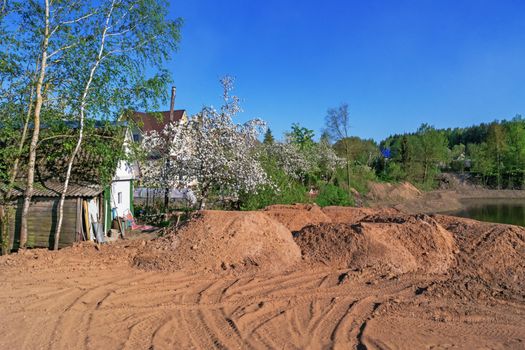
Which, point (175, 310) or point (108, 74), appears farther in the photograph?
point (108, 74)

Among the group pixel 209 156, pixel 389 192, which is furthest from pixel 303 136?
pixel 209 156

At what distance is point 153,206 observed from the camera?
2002 centimetres

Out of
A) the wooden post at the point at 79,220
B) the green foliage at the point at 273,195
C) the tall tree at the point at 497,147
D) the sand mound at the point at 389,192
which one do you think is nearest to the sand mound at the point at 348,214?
the green foliage at the point at 273,195

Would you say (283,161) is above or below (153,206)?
above

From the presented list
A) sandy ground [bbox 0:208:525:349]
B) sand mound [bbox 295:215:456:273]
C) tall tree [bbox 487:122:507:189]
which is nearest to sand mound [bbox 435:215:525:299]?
sandy ground [bbox 0:208:525:349]

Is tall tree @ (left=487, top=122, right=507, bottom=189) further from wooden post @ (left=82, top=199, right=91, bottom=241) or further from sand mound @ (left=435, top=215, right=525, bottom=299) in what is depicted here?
wooden post @ (left=82, top=199, right=91, bottom=241)

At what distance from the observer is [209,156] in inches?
600

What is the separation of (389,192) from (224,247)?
30.5m

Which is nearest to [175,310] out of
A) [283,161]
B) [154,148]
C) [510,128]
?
[154,148]

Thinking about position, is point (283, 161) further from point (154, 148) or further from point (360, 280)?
point (360, 280)

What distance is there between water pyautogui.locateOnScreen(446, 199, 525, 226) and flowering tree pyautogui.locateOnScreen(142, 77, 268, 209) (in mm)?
20842

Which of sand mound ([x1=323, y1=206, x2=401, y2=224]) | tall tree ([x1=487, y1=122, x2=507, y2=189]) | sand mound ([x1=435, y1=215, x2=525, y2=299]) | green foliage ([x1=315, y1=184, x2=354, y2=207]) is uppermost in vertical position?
tall tree ([x1=487, y1=122, x2=507, y2=189])

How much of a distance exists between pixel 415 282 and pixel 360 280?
122cm

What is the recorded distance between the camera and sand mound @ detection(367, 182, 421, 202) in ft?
119
